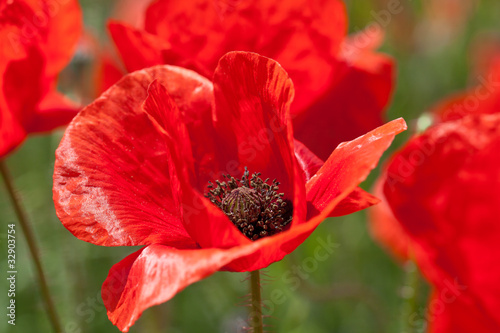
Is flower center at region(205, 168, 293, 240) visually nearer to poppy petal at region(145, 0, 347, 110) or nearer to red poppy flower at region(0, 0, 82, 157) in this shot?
poppy petal at region(145, 0, 347, 110)

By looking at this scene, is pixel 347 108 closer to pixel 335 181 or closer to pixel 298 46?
pixel 298 46

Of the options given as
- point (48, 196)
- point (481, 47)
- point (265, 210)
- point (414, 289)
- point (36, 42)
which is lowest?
point (481, 47)

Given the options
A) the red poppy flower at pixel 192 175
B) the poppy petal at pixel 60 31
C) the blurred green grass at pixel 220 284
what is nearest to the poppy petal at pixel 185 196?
the red poppy flower at pixel 192 175

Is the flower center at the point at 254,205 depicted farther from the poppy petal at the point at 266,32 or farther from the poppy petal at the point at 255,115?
the poppy petal at the point at 266,32

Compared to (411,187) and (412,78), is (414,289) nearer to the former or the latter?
(411,187)

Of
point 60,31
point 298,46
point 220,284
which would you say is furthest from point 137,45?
point 220,284

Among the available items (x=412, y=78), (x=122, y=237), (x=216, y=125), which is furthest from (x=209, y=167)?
(x=412, y=78)

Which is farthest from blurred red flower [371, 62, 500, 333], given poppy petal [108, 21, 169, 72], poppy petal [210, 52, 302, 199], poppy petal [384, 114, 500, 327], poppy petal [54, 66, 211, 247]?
poppy petal [108, 21, 169, 72]
